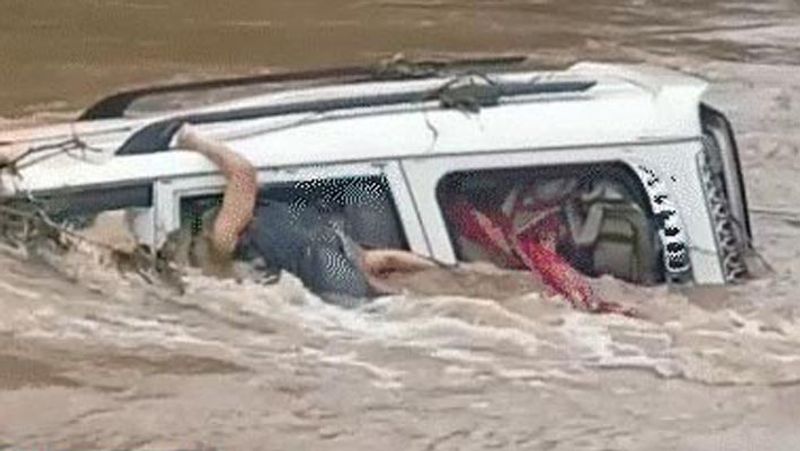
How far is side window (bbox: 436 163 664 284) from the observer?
826cm

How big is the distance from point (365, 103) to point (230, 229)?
31.8 inches

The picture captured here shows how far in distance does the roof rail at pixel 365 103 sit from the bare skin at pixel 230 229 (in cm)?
13

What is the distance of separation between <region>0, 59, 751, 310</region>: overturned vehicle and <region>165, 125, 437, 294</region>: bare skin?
1.9 inches

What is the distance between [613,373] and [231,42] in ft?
30.0

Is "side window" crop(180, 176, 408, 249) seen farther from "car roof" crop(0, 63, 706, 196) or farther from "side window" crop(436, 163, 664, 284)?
"side window" crop(436, 163, 664, 284)

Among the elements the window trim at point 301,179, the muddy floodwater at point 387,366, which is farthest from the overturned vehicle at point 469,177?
the muddy floodwater at point 387,366

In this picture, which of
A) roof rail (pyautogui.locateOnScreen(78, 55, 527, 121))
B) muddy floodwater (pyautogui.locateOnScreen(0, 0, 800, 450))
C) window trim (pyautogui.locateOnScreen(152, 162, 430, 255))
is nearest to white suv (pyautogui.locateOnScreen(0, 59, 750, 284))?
window trim (pyautogui.locateOnScreen(152, 162, 430, 255))

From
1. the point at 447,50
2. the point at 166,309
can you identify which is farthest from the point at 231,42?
the point at 166,309

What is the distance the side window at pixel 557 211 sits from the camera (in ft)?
27.1

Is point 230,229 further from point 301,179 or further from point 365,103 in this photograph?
point 365,103

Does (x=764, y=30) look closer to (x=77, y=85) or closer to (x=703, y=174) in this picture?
(x=77, y=85)

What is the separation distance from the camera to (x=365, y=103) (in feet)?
27.7

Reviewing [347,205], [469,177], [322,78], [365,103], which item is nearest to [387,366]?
[347,205]

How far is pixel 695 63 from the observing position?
55.0ft
